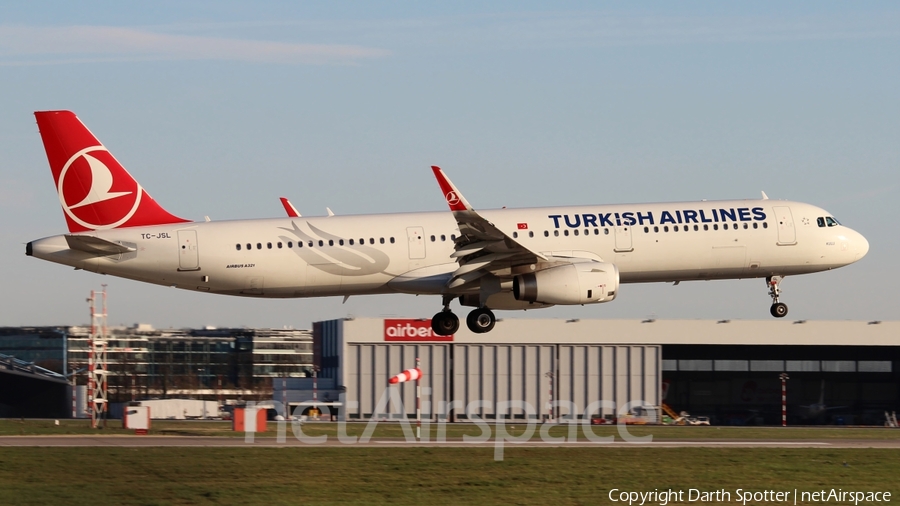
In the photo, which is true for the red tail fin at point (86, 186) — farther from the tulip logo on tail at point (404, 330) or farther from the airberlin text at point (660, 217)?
the tulip logo on tail at point (404, 330)

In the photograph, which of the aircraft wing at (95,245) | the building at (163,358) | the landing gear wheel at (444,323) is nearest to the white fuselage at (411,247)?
the aircraft wing at (95,245)

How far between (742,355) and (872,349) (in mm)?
9719

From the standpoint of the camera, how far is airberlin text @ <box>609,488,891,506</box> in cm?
2920

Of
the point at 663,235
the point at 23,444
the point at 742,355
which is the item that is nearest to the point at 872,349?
the point at 742,355

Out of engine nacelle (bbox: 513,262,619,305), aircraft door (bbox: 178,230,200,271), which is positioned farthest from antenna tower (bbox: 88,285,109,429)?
engine nacelle (bbox: 513,262,619,305)

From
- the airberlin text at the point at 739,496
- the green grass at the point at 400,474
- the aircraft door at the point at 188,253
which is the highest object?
the aircraft door at the point at 188,253

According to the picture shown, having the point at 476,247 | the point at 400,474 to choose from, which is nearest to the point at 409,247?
the point at 476,247

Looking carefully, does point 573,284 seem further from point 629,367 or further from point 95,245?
point 629,367

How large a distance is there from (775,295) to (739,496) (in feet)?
63.0

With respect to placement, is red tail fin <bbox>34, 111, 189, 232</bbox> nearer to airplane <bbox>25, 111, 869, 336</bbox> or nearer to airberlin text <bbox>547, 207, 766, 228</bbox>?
airplane <bbox>25, 111, 869, 336</bbox>

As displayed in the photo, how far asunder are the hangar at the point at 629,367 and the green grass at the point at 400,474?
4007 centimetres

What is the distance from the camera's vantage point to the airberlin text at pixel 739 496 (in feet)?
95.8

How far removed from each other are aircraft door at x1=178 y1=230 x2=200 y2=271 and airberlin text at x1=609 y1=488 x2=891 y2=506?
19302 mm

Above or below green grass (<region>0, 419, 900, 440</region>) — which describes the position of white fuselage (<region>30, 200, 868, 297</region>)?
above
